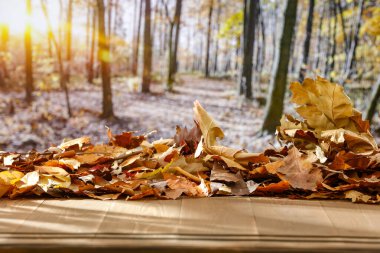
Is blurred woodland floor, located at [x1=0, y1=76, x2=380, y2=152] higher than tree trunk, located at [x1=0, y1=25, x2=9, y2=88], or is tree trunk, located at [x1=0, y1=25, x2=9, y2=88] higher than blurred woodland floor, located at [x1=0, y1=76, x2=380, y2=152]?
tree trunk, located at [x1=0, y1=25, x2=9, y2=88]

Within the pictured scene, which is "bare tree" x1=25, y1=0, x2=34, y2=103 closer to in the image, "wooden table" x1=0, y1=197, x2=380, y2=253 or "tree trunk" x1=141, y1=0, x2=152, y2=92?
"tree trunk" x1=141, y1=0, x2=152, y2=92

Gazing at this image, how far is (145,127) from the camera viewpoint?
33.5ft

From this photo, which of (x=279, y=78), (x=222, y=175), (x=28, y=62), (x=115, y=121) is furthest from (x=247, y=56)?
(x=222, y=175)

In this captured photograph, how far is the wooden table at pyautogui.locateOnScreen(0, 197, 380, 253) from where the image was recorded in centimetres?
72

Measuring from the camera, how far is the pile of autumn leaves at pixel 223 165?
3.42 feet

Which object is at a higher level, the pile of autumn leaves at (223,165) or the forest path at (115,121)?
the pile of autumn leaves at (223,165)

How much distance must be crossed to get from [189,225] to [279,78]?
24.7 ft

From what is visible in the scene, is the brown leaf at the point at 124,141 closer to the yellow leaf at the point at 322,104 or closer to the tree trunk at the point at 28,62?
the yellow leaf at the point at 322,104

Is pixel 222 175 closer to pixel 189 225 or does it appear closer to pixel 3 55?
pixel 189 225

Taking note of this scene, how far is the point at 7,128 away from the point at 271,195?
10299 mm

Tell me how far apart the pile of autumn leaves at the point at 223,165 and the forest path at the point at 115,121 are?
632 cm

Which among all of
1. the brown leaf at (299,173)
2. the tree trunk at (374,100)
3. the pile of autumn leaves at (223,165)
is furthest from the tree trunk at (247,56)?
the brown leaf at (299,173)

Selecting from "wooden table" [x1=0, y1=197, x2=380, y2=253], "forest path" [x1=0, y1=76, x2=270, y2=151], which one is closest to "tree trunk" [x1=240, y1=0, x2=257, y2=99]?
"forest path" [x1=0, y1=76, x2=270, y2=151]

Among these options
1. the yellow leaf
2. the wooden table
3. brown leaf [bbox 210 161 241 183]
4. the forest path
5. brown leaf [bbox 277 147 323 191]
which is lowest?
the forest path
